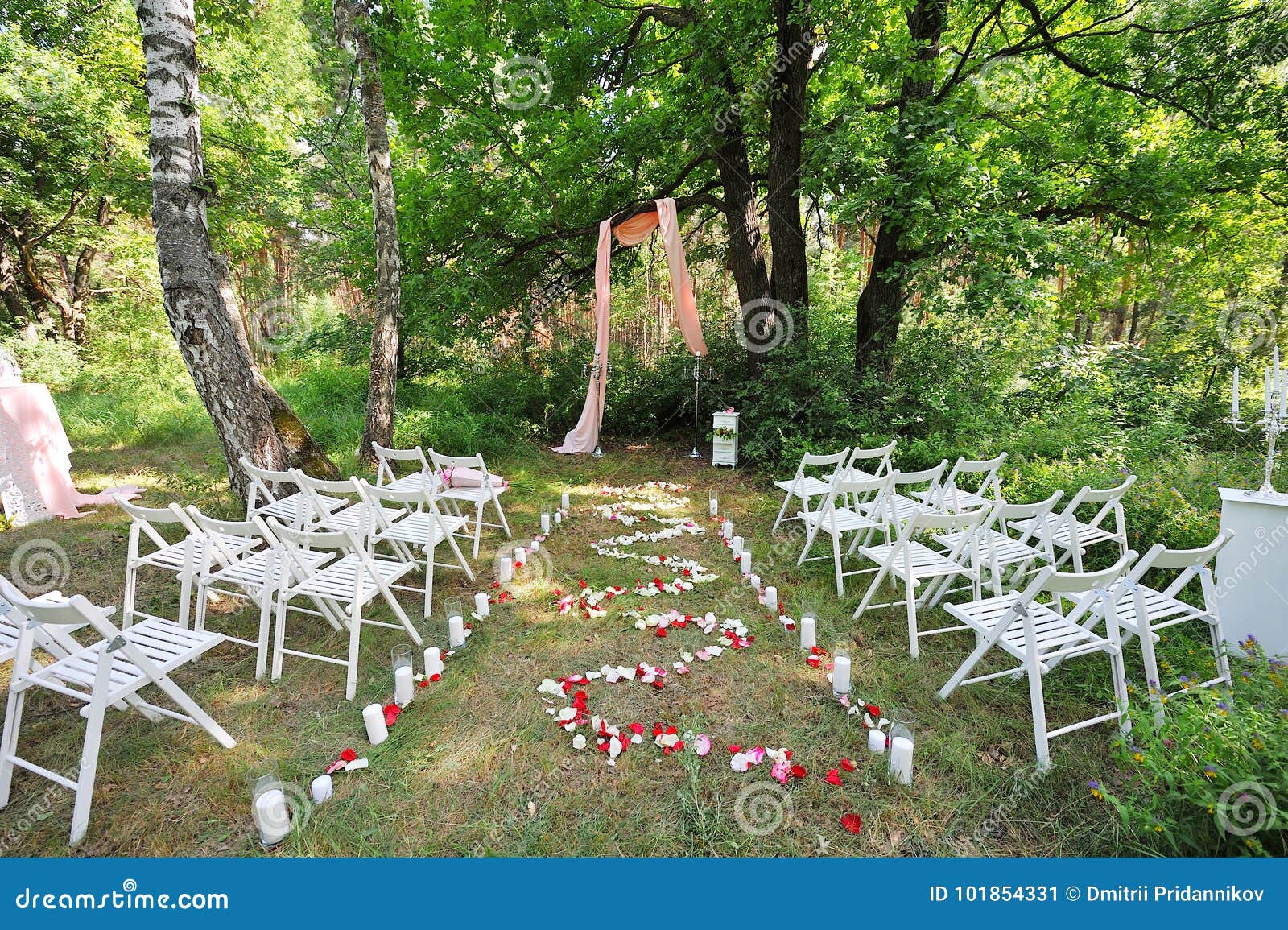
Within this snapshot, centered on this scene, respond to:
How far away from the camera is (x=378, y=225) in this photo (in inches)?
230

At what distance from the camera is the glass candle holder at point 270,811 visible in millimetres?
1864

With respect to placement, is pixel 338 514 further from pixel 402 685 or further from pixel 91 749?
pixel 91 749

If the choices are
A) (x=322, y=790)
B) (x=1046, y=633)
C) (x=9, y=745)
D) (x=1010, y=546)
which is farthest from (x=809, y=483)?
(x=9, y=745)

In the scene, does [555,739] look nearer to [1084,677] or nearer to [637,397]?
[1084,677]

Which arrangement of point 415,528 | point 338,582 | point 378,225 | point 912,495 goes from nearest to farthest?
1. point 338,582
2. point 415,528
3. point 912,495
4. point 378,225

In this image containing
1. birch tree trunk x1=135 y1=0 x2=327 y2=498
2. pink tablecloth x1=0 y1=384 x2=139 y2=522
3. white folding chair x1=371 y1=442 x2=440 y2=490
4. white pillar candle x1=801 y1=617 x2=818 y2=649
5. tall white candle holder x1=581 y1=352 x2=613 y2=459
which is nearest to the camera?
white pillar candle x1=801 y1=617 x2=818 y2=649

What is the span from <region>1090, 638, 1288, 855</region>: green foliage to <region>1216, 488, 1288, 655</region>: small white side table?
0.90m

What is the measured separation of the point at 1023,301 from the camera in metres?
5.00

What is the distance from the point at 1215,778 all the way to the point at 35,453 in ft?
26.5

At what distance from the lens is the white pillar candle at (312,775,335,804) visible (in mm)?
2092

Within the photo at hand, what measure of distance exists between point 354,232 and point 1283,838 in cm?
988

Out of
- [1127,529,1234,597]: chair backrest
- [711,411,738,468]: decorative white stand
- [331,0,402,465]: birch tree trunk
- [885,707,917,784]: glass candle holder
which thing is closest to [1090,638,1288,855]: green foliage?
[1127,529,1234,597]: chair backrest

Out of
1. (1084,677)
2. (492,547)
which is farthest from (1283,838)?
(492,547)

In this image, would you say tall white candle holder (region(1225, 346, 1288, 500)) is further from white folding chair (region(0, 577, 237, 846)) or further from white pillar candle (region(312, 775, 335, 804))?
white folding chair (region(0, 577, 237, 846))
